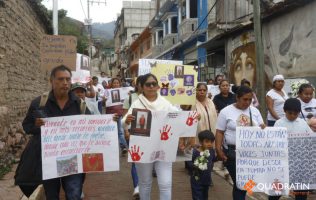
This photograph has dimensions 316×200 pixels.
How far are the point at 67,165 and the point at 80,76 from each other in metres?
4.60

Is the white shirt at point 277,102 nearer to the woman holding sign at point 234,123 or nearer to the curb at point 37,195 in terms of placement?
the woman holding sign at point 234,123

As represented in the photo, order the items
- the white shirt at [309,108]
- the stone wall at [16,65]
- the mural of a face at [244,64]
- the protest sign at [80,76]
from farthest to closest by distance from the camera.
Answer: the mural of a face at [244,64] < the protest sign at [80,76] < the stone wall at [16,65] < the white shirt at [309,108]

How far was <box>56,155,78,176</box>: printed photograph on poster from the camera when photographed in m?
4.16

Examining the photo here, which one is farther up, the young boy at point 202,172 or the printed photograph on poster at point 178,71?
the printed photograph on poster at point 178,71

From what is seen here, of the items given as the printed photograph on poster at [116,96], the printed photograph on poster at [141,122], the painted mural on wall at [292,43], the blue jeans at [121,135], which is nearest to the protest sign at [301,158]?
the printed photograph on poster at [141,122]

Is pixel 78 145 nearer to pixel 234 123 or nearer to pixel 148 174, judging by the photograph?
pixel 148 174

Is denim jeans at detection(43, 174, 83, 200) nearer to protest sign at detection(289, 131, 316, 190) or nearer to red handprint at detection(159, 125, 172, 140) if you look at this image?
red handprint at detection(159, 125, 172, 140)

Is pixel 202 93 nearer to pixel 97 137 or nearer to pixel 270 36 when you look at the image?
pixel 97 137

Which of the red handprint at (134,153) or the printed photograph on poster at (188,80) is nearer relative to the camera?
the red handprint at (134,153)

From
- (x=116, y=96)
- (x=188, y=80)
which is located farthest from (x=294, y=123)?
(x=116, y=96)

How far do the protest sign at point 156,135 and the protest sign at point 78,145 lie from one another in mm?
275

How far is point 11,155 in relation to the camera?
8.09 m

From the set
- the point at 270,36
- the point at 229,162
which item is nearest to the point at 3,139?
the point at 229,162

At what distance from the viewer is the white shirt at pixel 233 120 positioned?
4.85m
